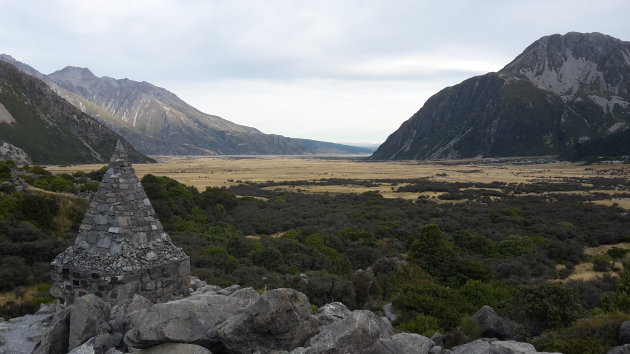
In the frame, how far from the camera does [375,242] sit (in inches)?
1030

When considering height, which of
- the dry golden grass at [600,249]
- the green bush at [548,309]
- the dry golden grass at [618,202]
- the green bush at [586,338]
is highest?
the green bush at [586,338]

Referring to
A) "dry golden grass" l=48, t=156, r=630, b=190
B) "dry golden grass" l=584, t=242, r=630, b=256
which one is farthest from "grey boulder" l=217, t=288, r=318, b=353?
"dry golden grass" l=48, t=156, r=630, b=190

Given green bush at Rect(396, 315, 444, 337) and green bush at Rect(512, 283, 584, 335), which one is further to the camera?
green bush at Rect(396, 315, 444, 337)

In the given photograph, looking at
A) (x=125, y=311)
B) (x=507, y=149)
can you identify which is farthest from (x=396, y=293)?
(x=507, y=149)

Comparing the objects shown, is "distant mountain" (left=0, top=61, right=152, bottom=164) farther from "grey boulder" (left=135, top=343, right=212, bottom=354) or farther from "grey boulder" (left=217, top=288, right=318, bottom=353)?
"grey boulder" (left=217, top=288, right=318, bottom=353)

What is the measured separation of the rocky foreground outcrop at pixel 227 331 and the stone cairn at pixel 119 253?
0.93 m

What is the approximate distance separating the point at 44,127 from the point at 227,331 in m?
177

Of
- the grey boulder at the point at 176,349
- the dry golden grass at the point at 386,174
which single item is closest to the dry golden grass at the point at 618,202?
the dry golden grass at the point at 386,174

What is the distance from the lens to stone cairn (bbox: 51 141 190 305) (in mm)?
7945

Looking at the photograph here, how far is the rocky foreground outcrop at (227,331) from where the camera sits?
5820 millimetres

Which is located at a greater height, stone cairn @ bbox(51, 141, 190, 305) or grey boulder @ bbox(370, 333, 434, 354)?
stone cairn @ bbox(51, 141, 190, 305)

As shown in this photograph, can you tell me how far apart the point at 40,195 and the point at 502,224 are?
33.6 m

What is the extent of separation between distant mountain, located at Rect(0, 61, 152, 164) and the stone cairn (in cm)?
14118

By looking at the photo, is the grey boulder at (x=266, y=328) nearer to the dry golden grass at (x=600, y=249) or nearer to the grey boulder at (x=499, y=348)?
the grey boulder at (x=499, y=348)
